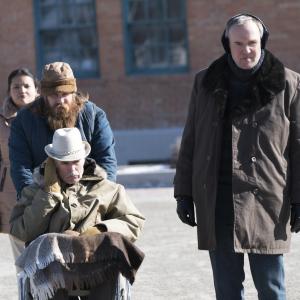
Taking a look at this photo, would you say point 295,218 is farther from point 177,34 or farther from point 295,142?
point 177,34

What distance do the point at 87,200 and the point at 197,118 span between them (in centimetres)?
81

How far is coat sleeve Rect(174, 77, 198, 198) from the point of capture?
5215 mm

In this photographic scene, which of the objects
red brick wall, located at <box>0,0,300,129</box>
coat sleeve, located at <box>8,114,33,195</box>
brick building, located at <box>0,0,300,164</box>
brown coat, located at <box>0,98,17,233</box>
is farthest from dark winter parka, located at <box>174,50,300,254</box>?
red brick wall, located at <box>0,0,300,129</box>

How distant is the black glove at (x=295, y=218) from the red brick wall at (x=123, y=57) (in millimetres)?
11321

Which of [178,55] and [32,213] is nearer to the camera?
[32,213]

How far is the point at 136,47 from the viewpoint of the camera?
55.2 feet

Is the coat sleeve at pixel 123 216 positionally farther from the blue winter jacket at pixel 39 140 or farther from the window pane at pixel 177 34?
the window pane at pixel 177 34

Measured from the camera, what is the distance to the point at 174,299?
7215 mm

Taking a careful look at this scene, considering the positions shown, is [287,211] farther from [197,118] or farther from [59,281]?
[59,281]

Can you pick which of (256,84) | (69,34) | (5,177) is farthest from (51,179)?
(69,34)

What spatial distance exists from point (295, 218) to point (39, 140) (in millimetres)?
1654

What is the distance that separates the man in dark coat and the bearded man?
2.35ft

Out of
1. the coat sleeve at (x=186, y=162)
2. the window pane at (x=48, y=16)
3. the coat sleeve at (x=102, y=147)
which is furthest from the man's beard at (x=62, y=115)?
the window pane at (x=48, y=16)

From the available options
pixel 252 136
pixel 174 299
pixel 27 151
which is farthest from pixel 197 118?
pixel 174 299
